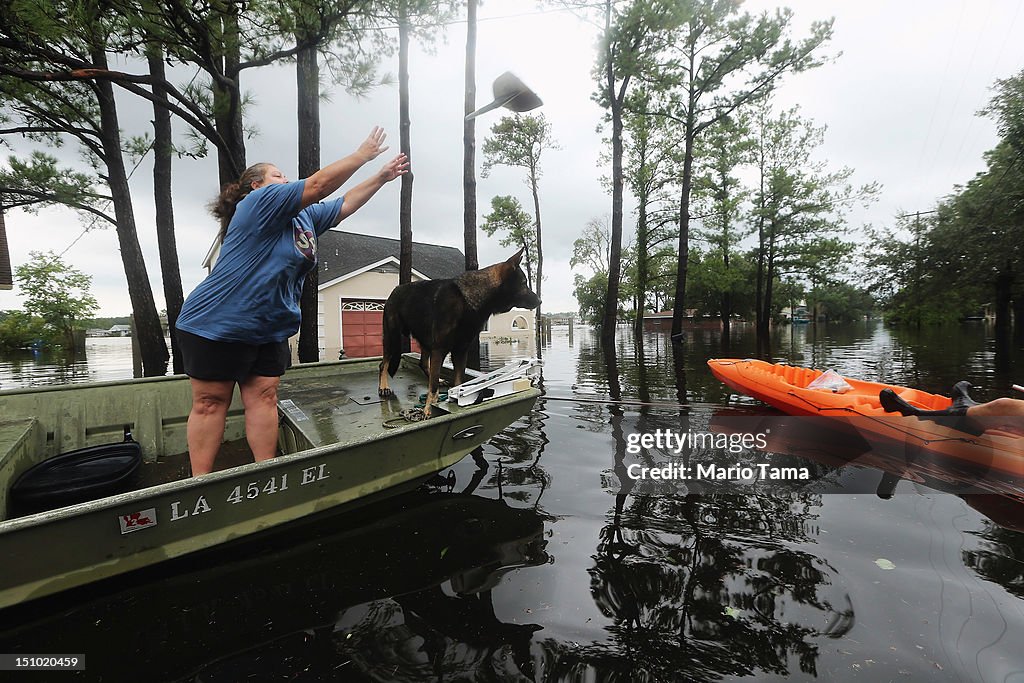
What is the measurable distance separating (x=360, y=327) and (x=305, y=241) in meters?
16.8

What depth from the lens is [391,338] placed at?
4.36 meters

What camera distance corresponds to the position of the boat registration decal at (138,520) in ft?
6.06

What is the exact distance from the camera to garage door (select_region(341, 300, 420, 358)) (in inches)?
712

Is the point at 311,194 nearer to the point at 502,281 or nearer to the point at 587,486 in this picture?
the point at 502,281

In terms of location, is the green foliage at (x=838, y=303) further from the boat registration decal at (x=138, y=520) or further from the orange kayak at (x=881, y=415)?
the boat registration decal at (x=138, y=520)

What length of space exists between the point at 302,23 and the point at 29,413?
23.1 feet

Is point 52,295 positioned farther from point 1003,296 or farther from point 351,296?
point 1003,296

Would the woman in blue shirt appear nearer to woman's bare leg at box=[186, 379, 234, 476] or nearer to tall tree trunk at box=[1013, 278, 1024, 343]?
woman's bare leg at box=[186, 379, 234, 476]

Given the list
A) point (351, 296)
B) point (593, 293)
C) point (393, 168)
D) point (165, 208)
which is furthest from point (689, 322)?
point (393, 168)

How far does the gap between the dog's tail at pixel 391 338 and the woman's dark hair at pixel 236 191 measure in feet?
5.62

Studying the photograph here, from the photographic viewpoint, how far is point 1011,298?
17031mm

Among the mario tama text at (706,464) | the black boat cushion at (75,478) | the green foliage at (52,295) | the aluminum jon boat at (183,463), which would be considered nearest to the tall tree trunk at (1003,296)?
the mario tama text at (706,464)

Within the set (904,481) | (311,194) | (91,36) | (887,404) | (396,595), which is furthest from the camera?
(91,36)

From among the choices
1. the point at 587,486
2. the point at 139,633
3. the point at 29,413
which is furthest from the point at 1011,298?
the point at 29,413
